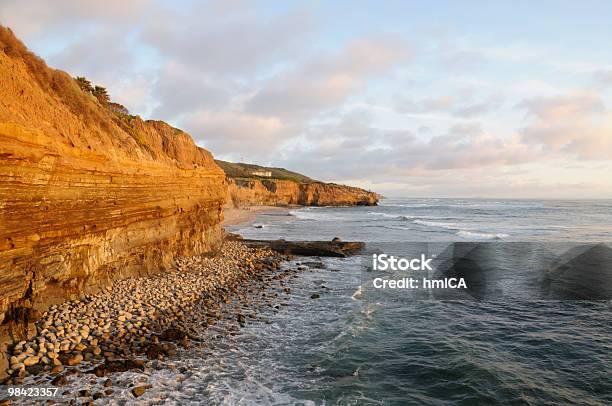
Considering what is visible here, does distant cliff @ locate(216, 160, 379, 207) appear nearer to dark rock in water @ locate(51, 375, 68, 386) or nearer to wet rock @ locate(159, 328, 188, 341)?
wet rock @ locate(159, 328, 188, 341)

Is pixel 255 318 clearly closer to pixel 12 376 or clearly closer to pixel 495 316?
pixel 12 376

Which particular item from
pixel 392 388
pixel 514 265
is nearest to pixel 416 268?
pixel 514 265

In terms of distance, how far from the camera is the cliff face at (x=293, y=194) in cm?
10444

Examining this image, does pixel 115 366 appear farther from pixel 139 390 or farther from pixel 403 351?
pixel 403 351

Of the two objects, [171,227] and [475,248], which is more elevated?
[171,227]

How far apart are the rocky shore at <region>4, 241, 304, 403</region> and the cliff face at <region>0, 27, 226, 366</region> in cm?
76

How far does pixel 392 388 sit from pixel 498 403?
263cm

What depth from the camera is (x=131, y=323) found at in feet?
41.5

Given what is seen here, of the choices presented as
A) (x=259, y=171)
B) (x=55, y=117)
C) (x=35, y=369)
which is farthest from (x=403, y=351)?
(x=259, y=171)

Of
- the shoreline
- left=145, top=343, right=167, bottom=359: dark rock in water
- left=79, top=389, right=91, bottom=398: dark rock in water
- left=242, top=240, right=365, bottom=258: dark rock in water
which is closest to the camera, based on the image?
left=79, top=389, right=91, bottom=398: dark rock in water

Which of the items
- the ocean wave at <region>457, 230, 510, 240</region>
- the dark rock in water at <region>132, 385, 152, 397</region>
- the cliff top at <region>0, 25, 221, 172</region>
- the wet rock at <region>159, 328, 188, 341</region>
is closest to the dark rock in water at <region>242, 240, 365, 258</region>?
the cliff top at <region>0, 25, 221, 172</region>

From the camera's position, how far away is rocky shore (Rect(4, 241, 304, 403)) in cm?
975

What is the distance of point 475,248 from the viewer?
115 feet

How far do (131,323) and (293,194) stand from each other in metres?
112
